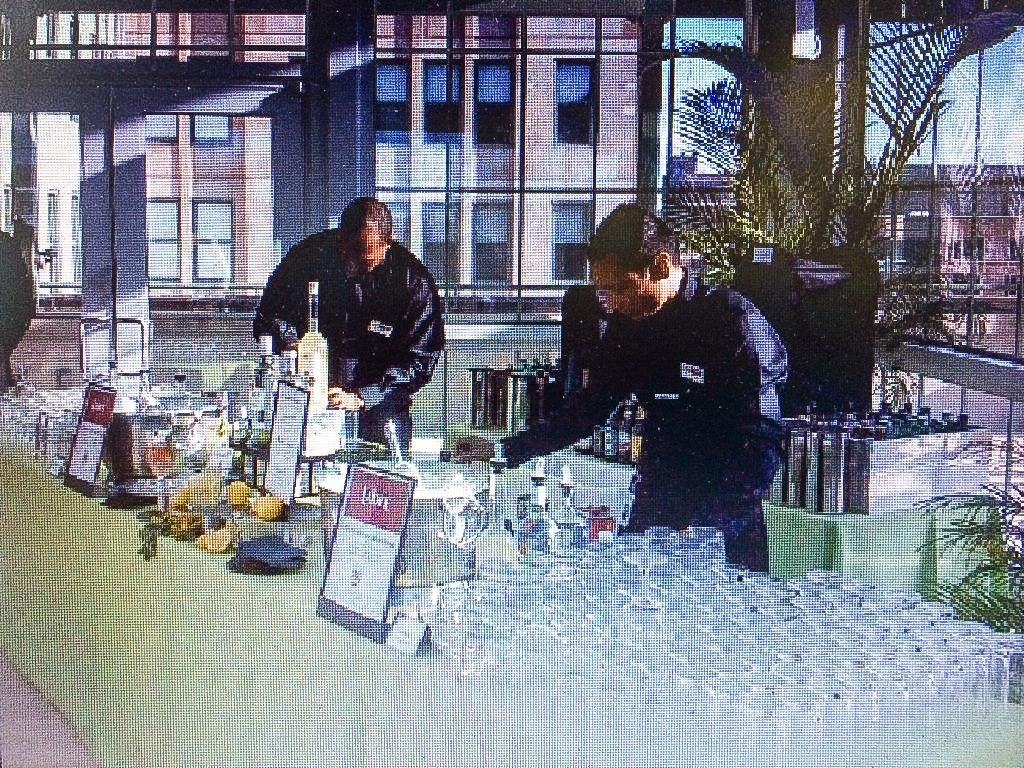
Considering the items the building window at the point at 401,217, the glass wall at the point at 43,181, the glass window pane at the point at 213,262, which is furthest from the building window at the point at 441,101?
the glass wall at the point at 43,181

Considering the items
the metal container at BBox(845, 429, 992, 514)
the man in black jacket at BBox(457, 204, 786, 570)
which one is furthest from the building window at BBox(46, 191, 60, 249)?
the metal container at BBox(845, 429, 992, 514)

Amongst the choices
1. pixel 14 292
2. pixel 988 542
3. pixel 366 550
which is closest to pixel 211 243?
pixel 14 292

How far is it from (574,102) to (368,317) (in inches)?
25.4

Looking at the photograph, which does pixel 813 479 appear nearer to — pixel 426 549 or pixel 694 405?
pixel 694 405

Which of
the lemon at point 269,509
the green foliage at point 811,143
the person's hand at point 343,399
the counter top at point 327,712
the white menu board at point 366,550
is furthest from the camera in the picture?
the green foliage at point 811,143

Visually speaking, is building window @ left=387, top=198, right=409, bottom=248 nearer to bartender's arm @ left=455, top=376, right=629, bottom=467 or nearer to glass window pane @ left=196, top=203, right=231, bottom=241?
glass window pane @ left=196, top=203, right=231, bottom=241

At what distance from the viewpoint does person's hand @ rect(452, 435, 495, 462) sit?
2410 millimetres

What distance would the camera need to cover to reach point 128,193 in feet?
8.07

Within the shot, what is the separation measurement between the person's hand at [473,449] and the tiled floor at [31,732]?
0.91m

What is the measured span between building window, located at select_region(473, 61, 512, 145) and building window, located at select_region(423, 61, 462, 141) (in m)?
0.04

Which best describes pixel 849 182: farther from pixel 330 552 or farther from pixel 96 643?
pixel 96 643

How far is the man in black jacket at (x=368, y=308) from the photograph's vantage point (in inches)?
97.1

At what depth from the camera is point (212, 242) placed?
2.46 metres

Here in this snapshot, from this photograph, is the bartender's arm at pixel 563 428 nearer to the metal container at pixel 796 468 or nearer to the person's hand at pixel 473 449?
the person's hand at pixel 473 449
